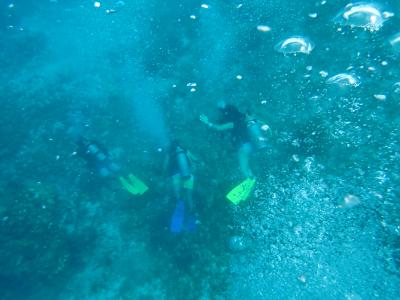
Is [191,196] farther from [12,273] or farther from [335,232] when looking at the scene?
[12,273]

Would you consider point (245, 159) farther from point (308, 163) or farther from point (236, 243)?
point (236, 243)

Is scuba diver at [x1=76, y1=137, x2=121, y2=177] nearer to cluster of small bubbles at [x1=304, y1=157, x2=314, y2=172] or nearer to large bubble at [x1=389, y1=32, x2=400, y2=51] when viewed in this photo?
cluster of small bubbles at [x1=304, y1=157, x2=314, y2=172]

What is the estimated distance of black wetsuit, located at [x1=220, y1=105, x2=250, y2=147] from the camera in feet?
22.4

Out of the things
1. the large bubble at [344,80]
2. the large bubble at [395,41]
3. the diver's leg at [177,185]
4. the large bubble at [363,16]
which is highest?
the large bubble at [363,16]

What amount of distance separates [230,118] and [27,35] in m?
Result: 15.4

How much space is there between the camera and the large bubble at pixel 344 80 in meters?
8.10

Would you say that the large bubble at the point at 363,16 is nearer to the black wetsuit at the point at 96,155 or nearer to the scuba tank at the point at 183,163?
the scuba tank at the point at 183,163

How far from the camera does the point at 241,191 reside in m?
6.62

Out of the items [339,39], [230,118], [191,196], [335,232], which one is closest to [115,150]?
[191,196]

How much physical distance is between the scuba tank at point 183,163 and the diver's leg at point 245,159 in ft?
4.47

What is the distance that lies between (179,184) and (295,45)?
23.6 ft

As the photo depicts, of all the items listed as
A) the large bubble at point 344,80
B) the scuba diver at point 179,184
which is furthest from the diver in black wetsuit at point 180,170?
the large bubble at point 344,80

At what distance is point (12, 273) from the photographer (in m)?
6.89

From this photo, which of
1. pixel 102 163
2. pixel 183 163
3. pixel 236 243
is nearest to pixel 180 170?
pixel 183 163
